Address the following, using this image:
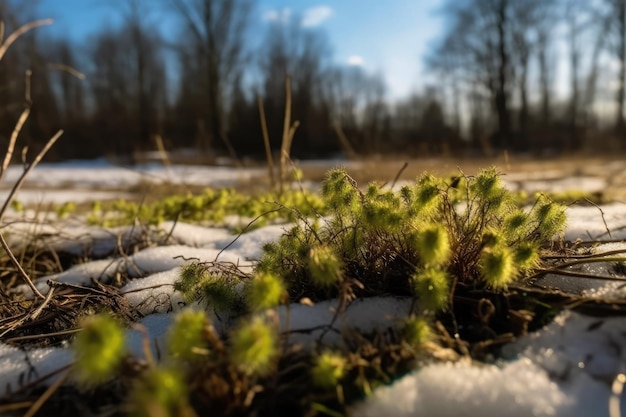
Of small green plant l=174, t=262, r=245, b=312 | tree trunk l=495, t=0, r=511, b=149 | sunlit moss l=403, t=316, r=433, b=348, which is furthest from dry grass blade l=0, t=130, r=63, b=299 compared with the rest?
tree trunk l=495, t=0, r=511, b=149

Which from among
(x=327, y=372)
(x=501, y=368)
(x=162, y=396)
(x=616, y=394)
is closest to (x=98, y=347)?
(x=162, y=396)

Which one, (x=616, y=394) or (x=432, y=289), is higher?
(x=432, y=289)

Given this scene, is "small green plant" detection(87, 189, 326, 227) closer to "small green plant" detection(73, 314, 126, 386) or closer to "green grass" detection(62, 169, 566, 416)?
"green grass" detection(62, 169, 566, 416)

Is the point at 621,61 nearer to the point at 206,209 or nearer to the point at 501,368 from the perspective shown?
the point at 206,209

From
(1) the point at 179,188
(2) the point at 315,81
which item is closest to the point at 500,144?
(2) the point at 315,81

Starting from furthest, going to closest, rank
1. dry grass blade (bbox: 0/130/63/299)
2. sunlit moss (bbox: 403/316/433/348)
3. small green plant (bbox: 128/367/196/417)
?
dry grass blade (bbox: 0/130/63/299)
sunlit moss (bbox: 403/316/433/348)
small green plant (bbox: 128/367/196/417)

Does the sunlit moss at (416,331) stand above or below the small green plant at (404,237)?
below

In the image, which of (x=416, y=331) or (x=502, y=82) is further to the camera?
(x=502, y=82)

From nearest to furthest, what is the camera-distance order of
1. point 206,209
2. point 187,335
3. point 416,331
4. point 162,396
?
point 162,396 → point 187,335 → point 416,331 → point 206,209

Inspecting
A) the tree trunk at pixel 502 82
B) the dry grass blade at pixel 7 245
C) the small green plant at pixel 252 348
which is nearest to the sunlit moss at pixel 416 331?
the small green plant at pixel 252 348

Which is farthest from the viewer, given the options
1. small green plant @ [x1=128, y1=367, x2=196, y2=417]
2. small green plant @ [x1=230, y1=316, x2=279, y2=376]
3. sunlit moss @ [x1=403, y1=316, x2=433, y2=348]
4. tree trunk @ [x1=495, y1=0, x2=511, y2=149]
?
tree trunk @ [x1=495, y1=0, x2=511, y2=149]

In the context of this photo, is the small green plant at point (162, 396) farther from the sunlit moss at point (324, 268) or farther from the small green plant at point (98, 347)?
the sunlit moss at point (324, 268)
